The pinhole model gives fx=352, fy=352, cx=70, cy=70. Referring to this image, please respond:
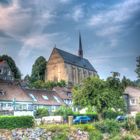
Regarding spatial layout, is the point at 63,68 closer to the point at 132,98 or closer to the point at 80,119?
the point at 132,98

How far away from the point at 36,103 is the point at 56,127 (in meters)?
36.9

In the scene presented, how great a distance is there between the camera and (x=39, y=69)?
12975 centimetres

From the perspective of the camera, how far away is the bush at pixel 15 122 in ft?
112

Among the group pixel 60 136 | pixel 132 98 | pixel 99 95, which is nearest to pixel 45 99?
pixel 132 98

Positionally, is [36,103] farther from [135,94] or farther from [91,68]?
[91,68]

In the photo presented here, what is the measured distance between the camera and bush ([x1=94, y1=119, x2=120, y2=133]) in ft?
131

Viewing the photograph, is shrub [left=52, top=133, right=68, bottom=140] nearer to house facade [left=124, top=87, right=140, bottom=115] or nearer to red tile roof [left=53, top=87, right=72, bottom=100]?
red tile roof [left=53, top=87, right=72, bottom=100]

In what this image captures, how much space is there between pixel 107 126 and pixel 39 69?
299 feet

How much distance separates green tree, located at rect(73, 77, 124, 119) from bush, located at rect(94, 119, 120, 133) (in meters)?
10.0

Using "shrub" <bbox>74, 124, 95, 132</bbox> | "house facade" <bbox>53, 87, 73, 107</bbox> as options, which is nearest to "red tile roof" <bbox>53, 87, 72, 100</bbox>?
"house facade" <bbox>53, 87, 73, 107</bbox>

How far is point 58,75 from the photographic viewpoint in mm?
→ 131500

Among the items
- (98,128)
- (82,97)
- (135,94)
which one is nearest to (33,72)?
(135,94)

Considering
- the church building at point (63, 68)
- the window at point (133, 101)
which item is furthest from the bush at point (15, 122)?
the church building at point (63, 68)

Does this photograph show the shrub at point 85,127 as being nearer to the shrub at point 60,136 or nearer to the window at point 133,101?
the shrub at point 60,136
